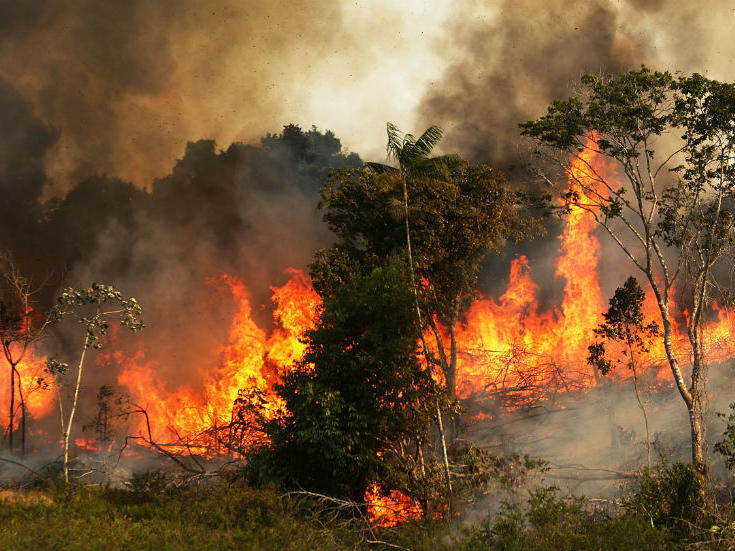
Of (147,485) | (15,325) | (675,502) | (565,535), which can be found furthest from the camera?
(15,325)

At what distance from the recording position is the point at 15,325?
27.9m

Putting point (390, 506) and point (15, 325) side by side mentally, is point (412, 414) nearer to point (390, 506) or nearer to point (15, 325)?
point (390, 506)

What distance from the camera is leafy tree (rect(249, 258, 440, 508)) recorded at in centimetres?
1545

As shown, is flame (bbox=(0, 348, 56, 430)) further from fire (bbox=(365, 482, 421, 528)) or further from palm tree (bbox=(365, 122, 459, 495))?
palm tree (bbox=(365, 122, 459, 495))

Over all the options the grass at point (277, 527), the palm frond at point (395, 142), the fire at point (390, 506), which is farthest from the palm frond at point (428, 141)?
the grass at point (277, 527)

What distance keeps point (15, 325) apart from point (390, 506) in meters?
20.7

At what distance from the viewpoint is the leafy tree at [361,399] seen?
15.5 m

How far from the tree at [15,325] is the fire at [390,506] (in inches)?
592

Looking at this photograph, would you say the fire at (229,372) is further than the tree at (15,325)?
Yes

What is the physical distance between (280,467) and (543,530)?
22.2 ft

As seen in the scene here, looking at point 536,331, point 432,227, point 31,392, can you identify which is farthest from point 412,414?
point 31,392

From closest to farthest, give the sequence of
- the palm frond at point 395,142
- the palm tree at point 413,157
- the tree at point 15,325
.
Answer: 1. the palm tree at point 413,157
2. the palm frond at point 395,142
3. the tree at point 15,325

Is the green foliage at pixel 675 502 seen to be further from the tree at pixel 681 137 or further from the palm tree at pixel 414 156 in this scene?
the palm tree at pixel 414 156

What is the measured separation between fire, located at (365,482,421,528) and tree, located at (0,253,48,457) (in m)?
15.0
